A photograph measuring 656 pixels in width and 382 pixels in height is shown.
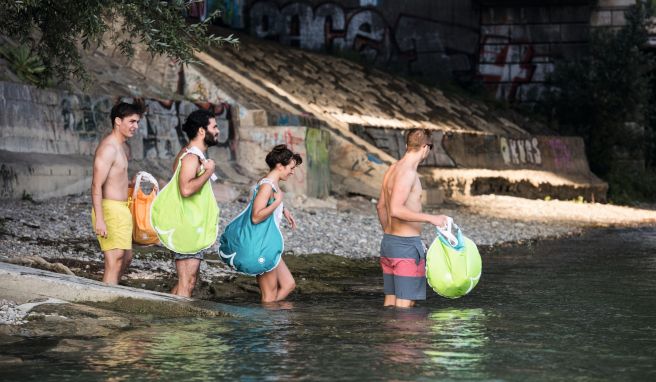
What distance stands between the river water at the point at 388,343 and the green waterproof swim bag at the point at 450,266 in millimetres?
267

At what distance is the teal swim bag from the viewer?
963 centimetres

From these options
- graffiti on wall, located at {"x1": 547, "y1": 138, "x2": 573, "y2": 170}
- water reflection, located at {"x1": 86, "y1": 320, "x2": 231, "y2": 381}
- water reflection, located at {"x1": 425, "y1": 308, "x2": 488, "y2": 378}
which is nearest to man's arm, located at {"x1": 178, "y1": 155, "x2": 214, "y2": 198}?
water reflection, located at {"x1": 86, "y1": 320, "x2": 231, "y2": 381}

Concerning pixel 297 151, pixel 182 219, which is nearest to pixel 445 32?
pixel 297 151

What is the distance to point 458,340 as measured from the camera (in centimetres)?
807

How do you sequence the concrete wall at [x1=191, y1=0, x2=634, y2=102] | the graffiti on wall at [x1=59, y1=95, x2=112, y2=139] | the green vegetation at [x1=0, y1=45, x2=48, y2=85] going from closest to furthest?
the graffiti on wall at [x1=59, y1=95, x2=112, y2=139] → the green vegetation at [x1=0, y1=45, x2=48, y2=85] → the concrete wall at [x1=191, y1=0, x2=634, y2=102]

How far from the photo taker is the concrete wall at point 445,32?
122 feet

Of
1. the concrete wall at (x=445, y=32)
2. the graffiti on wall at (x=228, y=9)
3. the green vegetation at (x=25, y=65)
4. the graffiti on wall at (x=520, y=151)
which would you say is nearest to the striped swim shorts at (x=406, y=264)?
the green vegetation at (x=25, y=65)

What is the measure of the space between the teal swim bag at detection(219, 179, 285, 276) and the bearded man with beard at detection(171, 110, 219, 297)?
361 millimetres

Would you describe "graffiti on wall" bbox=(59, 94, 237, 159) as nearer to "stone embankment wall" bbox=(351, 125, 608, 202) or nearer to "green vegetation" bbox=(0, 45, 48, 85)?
"green vegetation" bbox=(0, 45, 48, 85)

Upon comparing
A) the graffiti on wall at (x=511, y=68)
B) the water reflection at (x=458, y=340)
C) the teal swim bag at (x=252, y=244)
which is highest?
the graffiti on wall at (x=511, y=68)

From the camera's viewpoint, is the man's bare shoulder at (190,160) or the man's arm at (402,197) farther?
the man's arm at (402,197)

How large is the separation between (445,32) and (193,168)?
2997 cm

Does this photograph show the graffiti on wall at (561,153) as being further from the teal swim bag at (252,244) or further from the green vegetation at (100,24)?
the teal swim bag at (252,244)

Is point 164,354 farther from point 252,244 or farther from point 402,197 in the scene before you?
point 402,197
